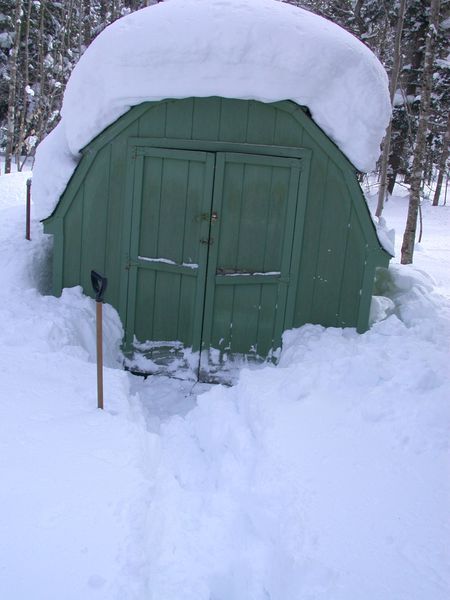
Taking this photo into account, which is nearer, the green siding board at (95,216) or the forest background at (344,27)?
the green siding board at (95,216)

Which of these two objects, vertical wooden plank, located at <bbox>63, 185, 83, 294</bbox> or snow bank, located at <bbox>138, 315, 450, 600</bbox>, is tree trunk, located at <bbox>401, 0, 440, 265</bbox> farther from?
vertical wooden plank, located at <bbox>63, 185, 83, 294</bbox>

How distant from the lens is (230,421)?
4.23 metres

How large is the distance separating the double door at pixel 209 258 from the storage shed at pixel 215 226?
10 mm

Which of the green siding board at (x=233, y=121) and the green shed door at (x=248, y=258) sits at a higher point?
the green siding board at (x=233, y=121)

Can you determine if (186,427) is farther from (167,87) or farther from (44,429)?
(167,87)

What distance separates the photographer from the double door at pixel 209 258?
5328 millimetres

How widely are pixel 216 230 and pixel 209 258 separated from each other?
28cm

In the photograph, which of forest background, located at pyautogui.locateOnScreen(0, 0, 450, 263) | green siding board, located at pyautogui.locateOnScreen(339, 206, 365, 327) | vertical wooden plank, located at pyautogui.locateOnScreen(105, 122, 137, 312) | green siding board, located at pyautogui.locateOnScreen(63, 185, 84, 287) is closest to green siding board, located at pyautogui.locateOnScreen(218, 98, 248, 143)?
vertical wooden plank, located at pyautogui.locateOnScreen(105, 122, 137, 312)

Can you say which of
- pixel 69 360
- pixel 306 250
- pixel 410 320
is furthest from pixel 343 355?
pixel 69 360

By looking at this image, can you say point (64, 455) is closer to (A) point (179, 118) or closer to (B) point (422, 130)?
(A) point (179, 118)

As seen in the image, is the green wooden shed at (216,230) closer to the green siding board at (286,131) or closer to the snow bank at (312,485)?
the green siding board at (286,131)

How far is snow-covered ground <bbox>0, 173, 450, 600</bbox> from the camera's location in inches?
106

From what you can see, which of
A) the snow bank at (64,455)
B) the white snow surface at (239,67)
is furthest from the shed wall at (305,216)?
the snow bank at (64,455)

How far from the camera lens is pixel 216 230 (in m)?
5.39
